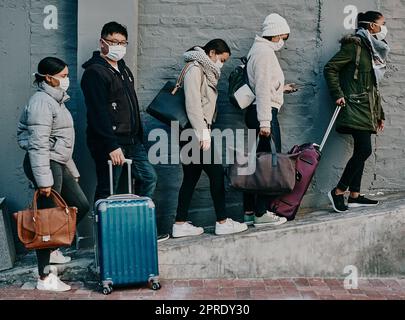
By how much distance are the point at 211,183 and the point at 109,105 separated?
1195 millimetres

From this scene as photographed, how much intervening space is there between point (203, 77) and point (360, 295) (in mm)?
2392

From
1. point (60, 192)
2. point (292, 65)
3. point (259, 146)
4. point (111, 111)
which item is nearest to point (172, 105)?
point (111, 111)

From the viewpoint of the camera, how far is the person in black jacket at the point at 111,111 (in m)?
6.16

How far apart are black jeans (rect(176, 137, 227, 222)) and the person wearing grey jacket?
0.93 metres

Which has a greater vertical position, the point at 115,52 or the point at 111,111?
the point at 115,52

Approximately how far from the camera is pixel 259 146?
6.62 m

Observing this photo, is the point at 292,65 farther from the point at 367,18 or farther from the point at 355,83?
the point at 367,18

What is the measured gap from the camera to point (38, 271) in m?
6.11

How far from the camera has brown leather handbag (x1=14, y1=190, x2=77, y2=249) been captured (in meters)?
5.77

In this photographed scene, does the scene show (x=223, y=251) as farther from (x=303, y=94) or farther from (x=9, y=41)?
(x=9, y=41)

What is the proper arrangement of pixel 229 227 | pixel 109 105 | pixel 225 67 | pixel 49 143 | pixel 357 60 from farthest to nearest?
pixel 225 67, pixel 357 60, pixel 229 227, pixel 109 105, pixel 49 143

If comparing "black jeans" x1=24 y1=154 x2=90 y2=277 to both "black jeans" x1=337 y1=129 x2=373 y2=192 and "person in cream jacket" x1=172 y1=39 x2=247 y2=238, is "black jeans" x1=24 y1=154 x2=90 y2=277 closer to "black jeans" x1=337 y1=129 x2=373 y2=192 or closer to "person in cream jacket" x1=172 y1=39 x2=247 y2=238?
"person in cream jacket" x1=172 y1=39 x2=247 y2=238

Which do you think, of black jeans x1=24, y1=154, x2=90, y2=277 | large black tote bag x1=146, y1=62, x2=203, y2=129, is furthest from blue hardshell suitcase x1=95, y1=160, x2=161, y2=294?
large black tote bag x1=146, y1=62, x2=203, y2=129
